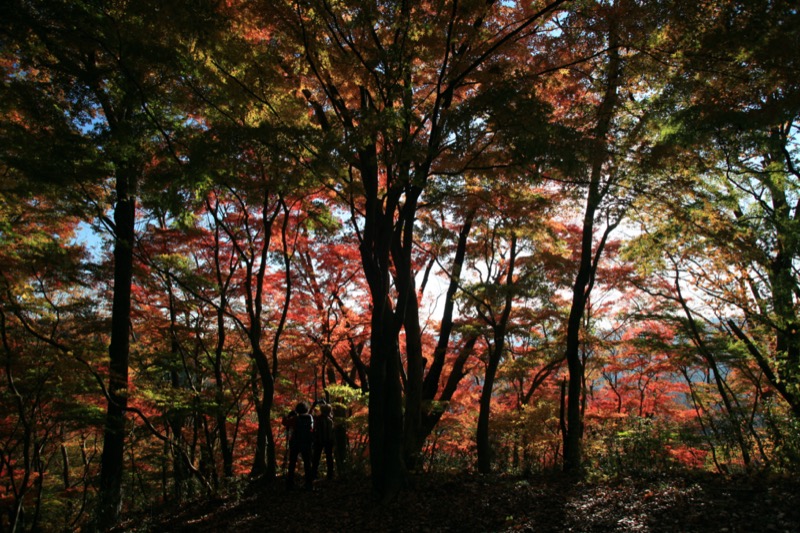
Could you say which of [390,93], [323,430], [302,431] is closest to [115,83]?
[390,93]

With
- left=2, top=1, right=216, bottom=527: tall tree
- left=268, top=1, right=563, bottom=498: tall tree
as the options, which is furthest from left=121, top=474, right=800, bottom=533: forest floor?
left=2, top=1, right=216, bottom=527: tall tree

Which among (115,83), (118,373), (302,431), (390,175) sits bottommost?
(302,431)

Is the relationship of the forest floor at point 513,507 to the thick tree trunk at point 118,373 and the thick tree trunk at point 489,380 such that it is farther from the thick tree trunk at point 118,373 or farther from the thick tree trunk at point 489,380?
the thick tree trunk at point 489,380

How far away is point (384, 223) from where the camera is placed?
6.02 meters

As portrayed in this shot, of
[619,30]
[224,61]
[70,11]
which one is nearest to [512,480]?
[619,30]

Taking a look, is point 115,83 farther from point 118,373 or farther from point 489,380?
point 489,380

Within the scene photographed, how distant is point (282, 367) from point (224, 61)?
7703mm

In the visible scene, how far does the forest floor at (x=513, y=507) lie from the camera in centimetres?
399

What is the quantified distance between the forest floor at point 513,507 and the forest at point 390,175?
43cm

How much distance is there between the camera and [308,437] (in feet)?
22.5

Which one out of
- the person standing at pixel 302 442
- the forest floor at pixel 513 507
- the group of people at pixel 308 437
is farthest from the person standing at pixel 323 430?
the forest floor at pixel 513 507

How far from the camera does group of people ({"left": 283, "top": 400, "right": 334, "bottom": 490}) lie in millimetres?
6641

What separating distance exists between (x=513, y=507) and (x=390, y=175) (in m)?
4.63

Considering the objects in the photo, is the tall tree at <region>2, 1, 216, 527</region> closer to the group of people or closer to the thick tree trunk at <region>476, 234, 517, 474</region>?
the group of people
